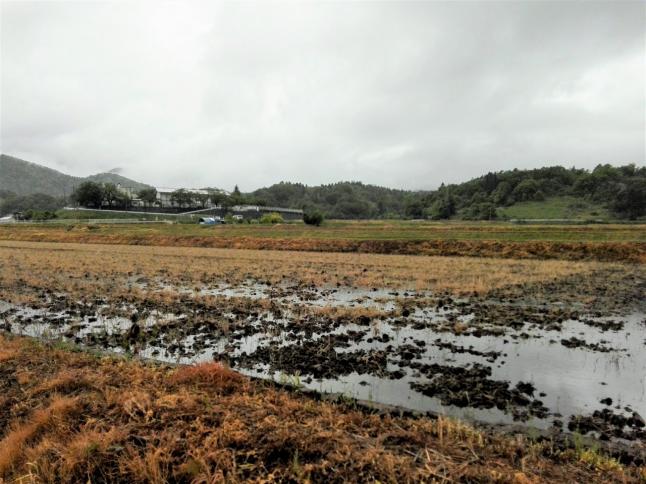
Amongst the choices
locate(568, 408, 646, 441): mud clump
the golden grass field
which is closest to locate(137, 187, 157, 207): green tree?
the golden grass field

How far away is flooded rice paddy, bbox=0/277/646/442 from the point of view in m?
6.96

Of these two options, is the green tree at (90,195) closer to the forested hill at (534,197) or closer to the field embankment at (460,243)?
the field embankment at (460,243)

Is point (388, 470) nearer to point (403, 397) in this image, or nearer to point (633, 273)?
point (403, 397)

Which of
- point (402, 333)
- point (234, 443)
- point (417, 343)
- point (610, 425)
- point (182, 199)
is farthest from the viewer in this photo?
point (182, 199)

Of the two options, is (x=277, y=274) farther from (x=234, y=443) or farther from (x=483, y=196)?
(x=483, y=196)

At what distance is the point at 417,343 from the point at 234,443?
20.6ft

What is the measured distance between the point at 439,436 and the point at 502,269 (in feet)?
79.1

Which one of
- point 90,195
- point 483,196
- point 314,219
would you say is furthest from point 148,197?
point 483,196

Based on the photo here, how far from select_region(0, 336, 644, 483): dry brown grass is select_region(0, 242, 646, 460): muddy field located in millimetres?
1074

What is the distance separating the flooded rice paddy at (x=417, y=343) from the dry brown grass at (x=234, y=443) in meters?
1.17

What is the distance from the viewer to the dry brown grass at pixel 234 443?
14.8 ft

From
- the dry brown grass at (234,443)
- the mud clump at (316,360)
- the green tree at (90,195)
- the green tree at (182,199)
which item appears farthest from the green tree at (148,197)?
the dry brown grass at (234,443)

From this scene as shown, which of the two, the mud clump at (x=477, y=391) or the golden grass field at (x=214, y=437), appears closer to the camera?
the golden grass field at (x=214, y=437)

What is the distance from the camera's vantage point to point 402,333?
11258 millimetres
